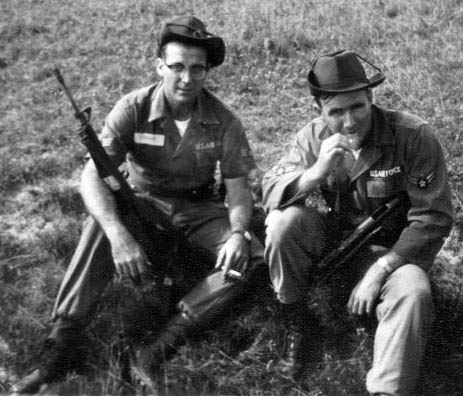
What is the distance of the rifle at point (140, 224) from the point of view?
416cm

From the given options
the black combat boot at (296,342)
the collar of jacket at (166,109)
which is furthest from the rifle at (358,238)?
the collar of jacket at (166,109)

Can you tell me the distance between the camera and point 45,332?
429cm

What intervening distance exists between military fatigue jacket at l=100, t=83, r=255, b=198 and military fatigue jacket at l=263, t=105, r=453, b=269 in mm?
507

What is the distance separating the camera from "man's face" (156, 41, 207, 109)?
4.36 meters

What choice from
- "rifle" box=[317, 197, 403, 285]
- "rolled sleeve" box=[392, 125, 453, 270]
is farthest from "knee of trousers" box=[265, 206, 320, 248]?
"rolled sleeve" box=[392, 125, 453, 270]

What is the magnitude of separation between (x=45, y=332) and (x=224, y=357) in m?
1.20

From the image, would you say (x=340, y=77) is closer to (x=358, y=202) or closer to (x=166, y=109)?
(x=358, y=202)

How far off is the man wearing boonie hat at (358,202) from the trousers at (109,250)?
47 centimetres

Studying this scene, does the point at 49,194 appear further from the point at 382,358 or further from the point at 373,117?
the point at 382,358

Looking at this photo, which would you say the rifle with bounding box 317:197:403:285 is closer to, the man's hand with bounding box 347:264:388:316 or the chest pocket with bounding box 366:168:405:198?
the chest pocket with bounding box 366:168:405:198

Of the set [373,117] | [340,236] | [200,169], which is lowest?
[340,236]

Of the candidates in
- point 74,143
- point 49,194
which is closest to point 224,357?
point 49,194

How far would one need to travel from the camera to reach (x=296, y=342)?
13.2ft

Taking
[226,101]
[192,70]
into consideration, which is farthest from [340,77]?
[226,101]
